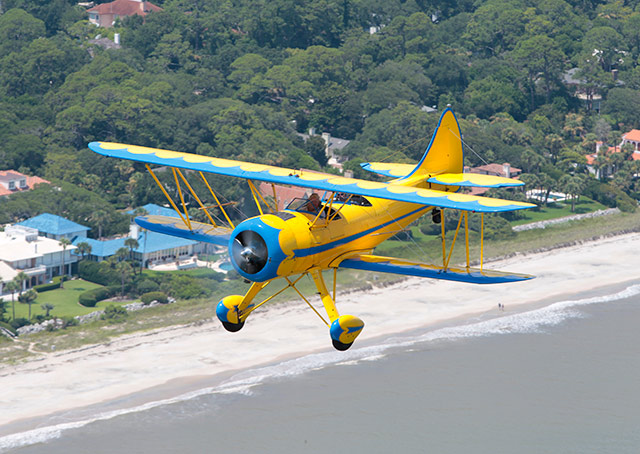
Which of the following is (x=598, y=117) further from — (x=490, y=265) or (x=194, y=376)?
(x=194, y=376)

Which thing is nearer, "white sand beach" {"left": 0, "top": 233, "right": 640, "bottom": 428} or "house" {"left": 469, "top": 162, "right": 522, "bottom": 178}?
"white sand beach" {"left": 0, "top": 233, "right": 640, "bottom": 428}

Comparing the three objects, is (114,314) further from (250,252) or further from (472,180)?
(250,252)

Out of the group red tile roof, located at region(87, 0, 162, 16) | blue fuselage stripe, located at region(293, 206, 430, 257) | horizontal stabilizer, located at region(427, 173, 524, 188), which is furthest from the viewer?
red tile roof, located at region(87, 0, 162, 16)

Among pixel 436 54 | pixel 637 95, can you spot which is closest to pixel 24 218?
pixel 436 54

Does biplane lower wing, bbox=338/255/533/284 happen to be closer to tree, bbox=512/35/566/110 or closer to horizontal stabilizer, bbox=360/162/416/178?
horizontal stabilizer, bbox=360/162/416/178

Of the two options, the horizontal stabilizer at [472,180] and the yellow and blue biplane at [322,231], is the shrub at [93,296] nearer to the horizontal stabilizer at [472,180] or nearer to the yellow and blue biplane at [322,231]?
the yellow and blue biplane at [322,231]

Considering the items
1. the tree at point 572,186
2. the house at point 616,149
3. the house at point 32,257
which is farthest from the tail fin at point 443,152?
the house at point 616,149

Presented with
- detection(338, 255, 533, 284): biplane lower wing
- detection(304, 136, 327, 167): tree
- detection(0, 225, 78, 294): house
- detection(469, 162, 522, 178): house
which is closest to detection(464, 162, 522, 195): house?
detection(469, 162, 522, 178): house
